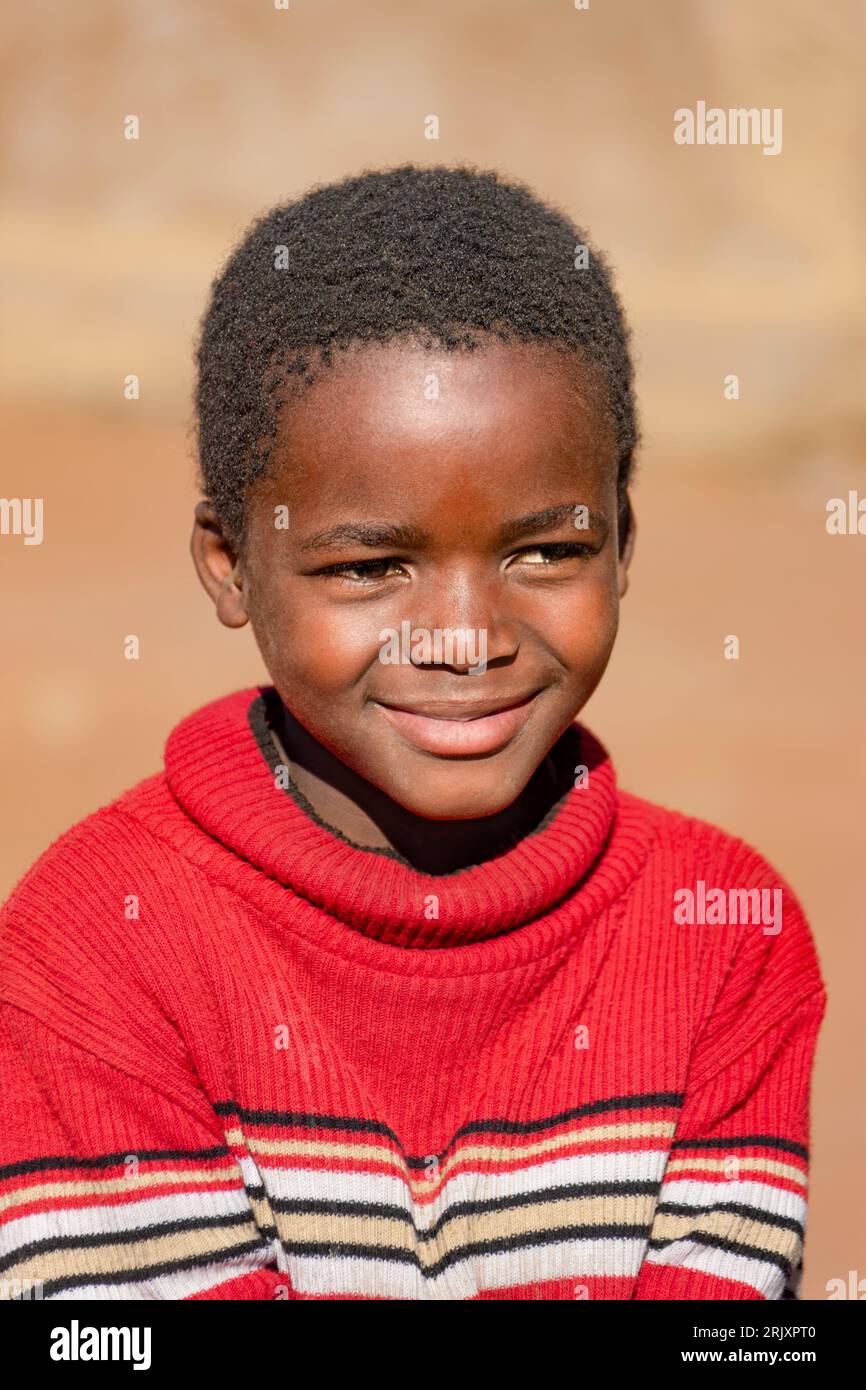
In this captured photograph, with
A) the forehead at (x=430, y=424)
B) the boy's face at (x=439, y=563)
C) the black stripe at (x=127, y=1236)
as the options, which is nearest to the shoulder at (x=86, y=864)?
the boy's face at (x=439, y=563)

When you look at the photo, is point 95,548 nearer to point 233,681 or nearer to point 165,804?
point 233,681

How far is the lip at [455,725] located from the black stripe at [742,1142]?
525mm

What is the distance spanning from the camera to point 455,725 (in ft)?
5.67

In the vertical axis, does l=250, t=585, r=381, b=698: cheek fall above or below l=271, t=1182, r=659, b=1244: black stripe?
above

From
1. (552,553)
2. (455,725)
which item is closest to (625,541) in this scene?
(552,553)

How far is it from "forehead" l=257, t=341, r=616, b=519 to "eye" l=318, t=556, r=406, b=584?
69 mm

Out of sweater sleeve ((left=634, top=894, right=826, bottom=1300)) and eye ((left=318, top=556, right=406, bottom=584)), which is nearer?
eye ((left=318, top=556, right=406, bottom=584))

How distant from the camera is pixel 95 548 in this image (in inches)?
271

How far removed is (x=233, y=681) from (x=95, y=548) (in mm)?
1728

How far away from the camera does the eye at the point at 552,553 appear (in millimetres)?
1704

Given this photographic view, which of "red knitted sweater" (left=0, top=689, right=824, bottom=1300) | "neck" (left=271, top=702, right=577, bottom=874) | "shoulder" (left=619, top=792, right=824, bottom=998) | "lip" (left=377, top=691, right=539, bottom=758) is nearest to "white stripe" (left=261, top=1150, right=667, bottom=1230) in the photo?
"red knitted sweater" (left=0, top=689, right=824, bottom=1300)

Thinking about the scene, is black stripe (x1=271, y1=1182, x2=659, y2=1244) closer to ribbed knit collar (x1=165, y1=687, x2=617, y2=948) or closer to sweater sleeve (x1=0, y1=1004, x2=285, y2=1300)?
sweater sleeve (x1=0, y1=1004, x2=285, y2=1300)

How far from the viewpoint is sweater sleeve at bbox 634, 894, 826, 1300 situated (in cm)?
181

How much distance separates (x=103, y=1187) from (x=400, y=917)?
0.42 m
